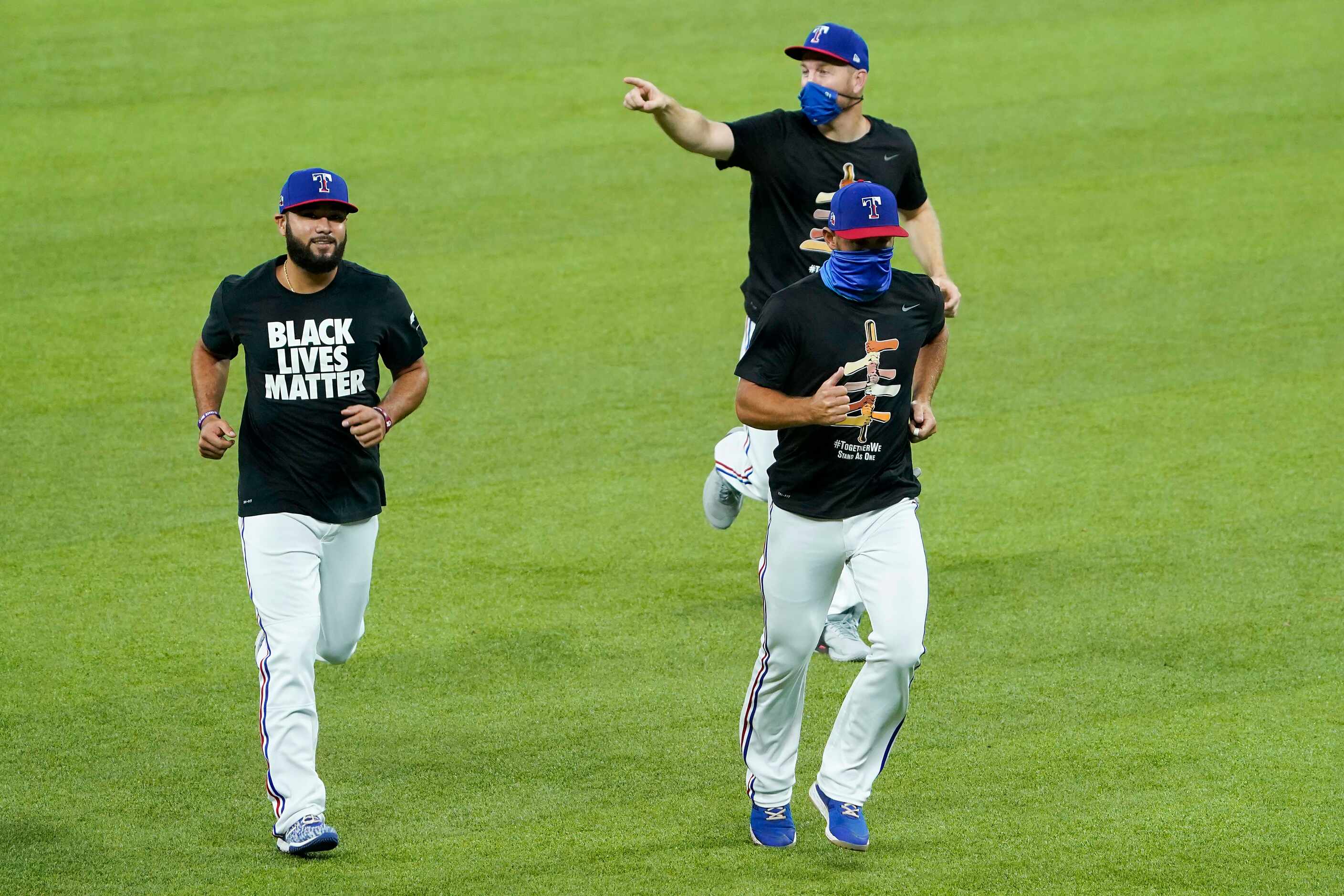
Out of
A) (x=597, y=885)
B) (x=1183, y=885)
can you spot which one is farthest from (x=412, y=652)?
(x=1183, y=885)

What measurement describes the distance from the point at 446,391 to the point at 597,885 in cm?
644

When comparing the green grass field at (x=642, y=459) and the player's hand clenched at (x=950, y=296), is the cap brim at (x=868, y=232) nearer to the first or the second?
the player's hand clenched at (x=950, y=296)

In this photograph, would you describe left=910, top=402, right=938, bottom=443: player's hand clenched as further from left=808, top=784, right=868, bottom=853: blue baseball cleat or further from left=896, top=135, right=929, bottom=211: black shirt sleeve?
left=896, top=135, right=929, bottom=211: black shirt sleeve

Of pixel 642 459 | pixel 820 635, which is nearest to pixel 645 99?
pixel 820 635

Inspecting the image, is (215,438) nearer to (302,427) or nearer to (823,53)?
(302,427)

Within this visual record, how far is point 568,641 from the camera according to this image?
8.41 m

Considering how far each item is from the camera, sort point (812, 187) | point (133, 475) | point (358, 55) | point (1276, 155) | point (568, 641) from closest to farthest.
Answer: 1. point (812, 187)
2. point (568, 641)
3. point (133, 475)
4. point (1276, 155)
5. point (358, 55)

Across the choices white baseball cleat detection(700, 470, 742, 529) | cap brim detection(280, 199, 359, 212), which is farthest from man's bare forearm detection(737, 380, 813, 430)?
white baseball cleat detection(700, 470, 742, 529)

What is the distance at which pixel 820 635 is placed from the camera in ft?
20.7

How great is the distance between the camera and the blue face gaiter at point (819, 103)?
304 inches

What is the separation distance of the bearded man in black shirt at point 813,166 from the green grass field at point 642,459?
142cm

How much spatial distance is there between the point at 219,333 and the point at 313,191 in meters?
0.67

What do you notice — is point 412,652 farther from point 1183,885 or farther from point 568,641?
point 1183,885

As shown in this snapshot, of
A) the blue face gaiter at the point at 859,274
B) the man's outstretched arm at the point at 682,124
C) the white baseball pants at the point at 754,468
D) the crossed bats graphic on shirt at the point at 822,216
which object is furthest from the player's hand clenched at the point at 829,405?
the white baseball pants at the point at 754,468
